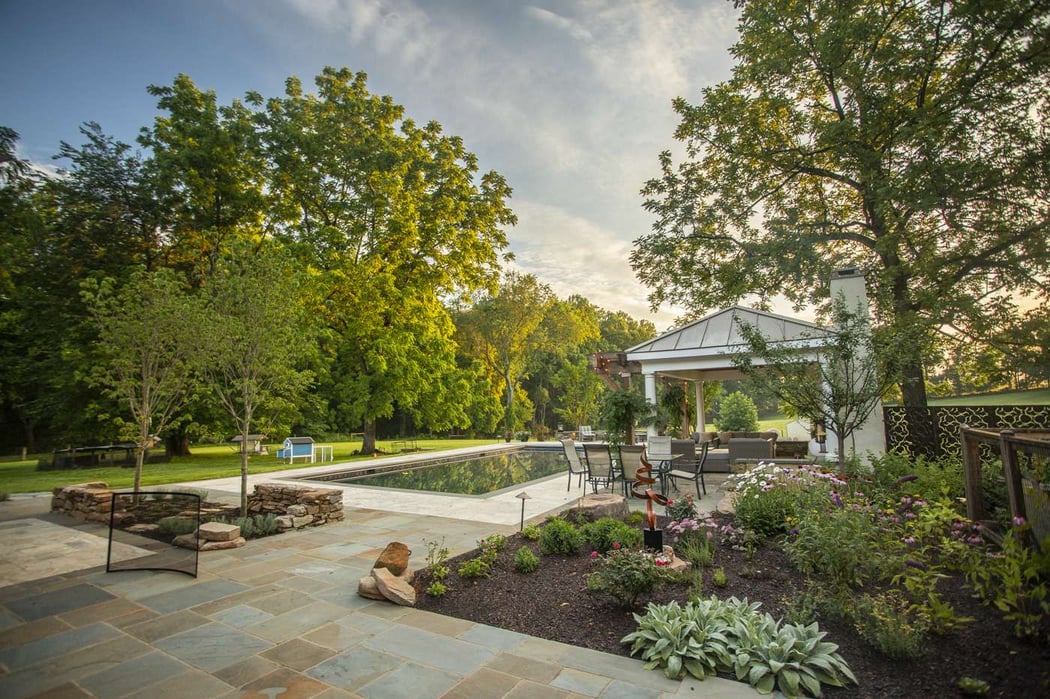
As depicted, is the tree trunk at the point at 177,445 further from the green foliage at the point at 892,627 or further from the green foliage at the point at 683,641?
the green foliage at the point at 892,627

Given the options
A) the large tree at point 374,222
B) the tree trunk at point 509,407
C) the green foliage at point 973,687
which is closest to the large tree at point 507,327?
the tree trunk at point 509,407

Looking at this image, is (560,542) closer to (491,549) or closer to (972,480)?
(491,549)

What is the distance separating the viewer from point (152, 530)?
494cm

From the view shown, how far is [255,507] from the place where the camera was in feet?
24.9

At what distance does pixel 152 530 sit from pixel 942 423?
10.4m

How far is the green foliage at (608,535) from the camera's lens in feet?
15.3

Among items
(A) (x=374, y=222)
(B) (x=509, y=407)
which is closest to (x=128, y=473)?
(A) (x=374, y=222)

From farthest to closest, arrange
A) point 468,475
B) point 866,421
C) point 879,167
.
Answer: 1. point 468,475
2. point 879,167
3. point 866,421

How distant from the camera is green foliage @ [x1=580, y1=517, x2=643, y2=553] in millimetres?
4664

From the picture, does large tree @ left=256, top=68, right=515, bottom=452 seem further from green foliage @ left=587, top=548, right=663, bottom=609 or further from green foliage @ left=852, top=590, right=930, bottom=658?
green foliage @ left=852, top=590, right=930, bottom=658

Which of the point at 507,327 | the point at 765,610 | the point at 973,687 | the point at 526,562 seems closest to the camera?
the point at 973,687

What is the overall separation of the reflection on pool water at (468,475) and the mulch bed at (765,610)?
18.0 ft

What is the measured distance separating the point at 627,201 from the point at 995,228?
322 inches

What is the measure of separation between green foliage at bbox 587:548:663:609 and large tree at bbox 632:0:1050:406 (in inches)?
196
